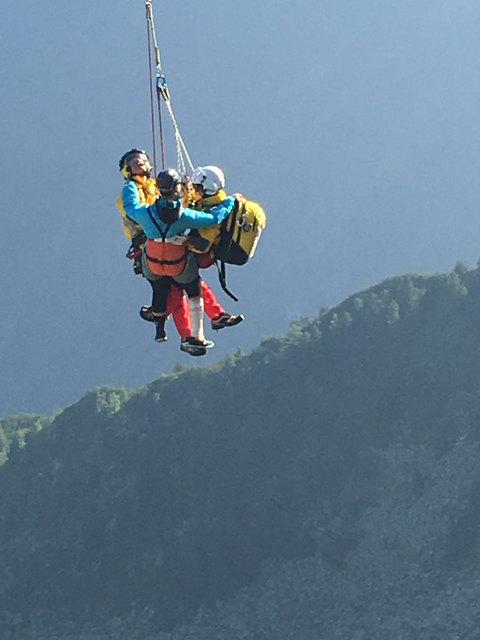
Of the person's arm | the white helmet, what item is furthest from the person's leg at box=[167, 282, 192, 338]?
the white helmet

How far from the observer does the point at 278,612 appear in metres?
67.3

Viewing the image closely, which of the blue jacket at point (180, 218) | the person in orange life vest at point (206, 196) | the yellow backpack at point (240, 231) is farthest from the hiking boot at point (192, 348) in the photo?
the blue jacket at point (180, 218)

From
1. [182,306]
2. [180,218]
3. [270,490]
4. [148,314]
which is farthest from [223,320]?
[270,490]

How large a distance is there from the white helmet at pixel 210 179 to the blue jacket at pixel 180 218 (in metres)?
0.21

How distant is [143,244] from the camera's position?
15.9 m

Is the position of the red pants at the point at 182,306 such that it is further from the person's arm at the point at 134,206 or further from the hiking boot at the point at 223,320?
the person's arm at the point at 134,206

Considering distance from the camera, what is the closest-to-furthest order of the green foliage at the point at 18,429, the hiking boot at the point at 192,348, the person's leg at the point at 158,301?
the hiking boot at the point at 192,348 < the person's leg at the point at 158,301 < the green foliage at the point at 18,429

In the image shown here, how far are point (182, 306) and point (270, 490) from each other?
180ft

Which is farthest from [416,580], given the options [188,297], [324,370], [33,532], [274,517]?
[188,297]

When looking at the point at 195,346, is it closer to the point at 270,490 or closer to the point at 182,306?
the point at 182,306

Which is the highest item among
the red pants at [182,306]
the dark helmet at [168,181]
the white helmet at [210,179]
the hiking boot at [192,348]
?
the white helmet at [210,179]

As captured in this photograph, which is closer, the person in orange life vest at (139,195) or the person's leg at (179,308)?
the person in orange life vest at (139,195)

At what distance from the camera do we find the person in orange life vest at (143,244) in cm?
1578

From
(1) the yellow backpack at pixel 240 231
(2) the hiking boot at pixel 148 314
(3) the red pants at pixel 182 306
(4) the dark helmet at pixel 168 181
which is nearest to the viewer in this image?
(4) the dark helmet at pixel 168 181
